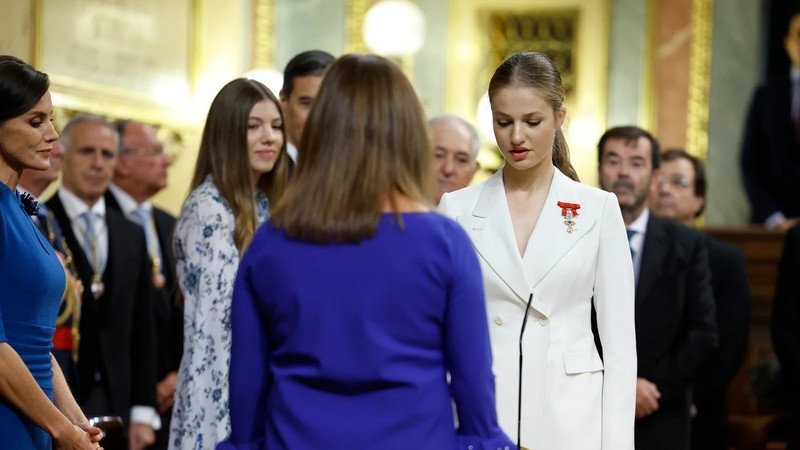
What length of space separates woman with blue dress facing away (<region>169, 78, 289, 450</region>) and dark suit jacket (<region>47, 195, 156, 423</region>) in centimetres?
129

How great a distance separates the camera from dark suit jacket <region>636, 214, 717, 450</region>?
4824 mm

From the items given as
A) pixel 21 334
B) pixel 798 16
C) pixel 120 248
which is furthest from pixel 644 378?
pixel 798 16

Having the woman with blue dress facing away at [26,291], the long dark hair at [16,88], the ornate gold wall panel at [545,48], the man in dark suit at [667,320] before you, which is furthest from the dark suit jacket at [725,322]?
the ornate gold wall panel at [545,48]

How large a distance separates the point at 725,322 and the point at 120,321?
101 inches

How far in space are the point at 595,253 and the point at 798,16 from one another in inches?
237

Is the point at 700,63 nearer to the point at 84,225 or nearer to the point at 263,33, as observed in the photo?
the point at 263,33

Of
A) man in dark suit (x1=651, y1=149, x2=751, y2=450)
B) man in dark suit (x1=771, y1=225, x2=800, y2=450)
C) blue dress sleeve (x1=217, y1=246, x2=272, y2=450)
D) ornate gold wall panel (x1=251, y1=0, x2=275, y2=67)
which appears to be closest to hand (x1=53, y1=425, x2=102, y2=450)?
blue dress sleeve (x1=217, y1=246, x2=272, y2=450)

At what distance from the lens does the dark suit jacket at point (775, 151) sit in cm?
894

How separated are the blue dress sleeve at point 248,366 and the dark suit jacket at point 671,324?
256 centimetres

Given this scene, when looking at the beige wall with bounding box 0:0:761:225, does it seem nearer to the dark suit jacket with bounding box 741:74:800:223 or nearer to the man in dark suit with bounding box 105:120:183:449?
the dark suit jacket with bounding box 741:74:800:223

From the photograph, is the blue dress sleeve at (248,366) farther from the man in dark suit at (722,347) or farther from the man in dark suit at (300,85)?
the man in dark suit at (722,347)

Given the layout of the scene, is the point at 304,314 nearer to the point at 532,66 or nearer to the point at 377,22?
the point at 532,66

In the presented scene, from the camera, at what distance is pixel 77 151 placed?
5.61m

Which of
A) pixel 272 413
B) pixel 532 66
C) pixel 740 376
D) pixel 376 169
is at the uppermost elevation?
pixel 532 66
